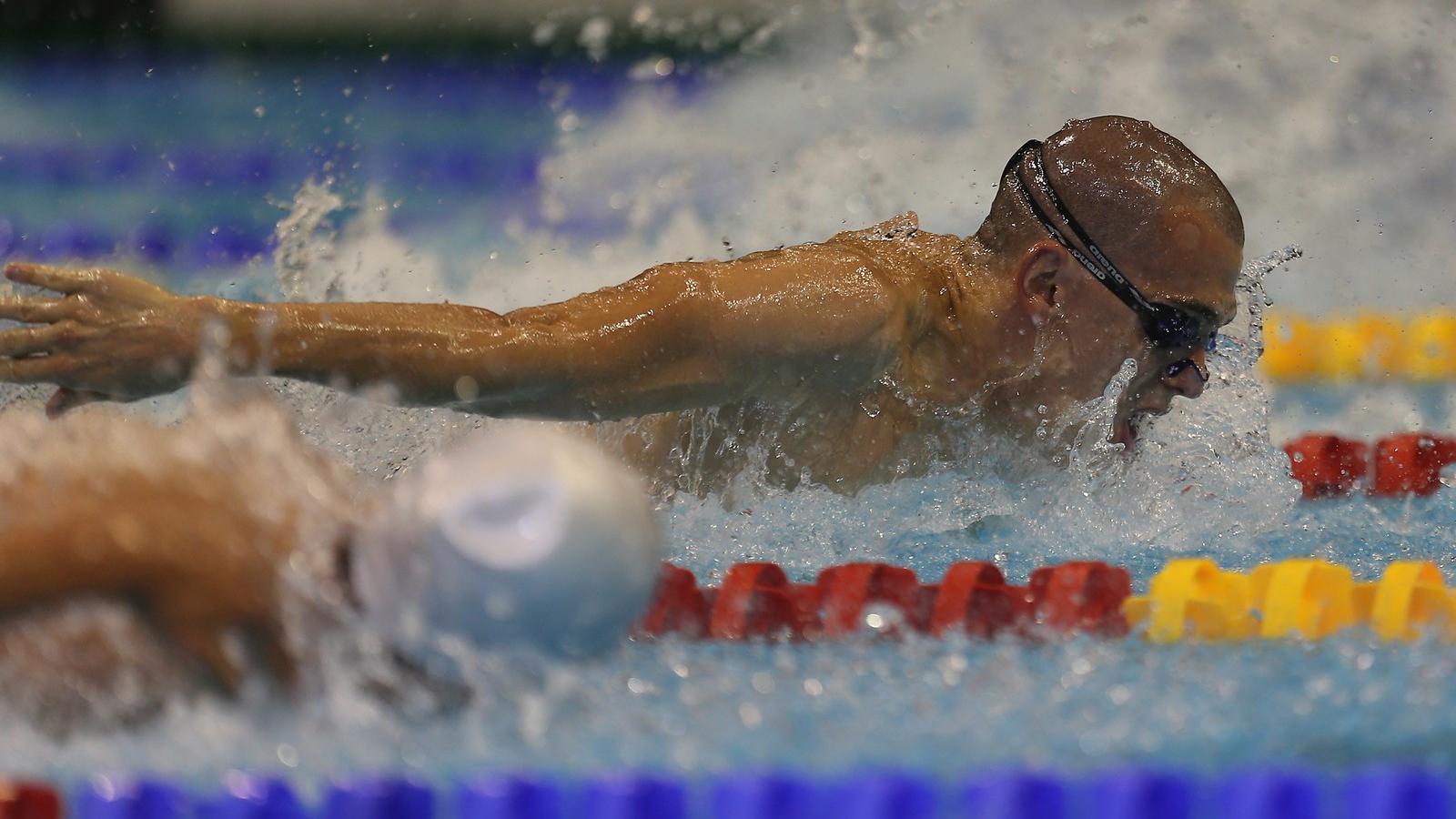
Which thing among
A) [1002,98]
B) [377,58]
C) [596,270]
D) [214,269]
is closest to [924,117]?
[1002,98]

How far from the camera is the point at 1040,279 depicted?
2.35m

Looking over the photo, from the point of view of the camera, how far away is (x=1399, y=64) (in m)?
5.32

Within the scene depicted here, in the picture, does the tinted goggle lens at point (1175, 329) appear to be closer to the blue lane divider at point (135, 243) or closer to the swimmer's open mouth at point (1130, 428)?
the swimmer's open mouth at point (1130, 428)

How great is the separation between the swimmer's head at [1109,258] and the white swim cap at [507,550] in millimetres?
1228

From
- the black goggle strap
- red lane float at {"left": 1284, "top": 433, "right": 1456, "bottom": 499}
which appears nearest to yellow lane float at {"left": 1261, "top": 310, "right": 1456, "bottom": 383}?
red lane float at {"left": 1284, "top": 433, "right": 1456, "bottom": 499}

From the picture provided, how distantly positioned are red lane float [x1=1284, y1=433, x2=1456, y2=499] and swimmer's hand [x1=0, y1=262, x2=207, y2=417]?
228 centimetres

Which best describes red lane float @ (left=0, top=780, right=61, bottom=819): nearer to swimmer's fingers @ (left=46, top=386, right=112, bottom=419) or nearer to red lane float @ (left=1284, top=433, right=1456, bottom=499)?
swimmer's fingers @ (left=46, top=386, right=112, bottom=419)

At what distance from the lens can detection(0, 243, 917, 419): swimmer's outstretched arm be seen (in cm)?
186

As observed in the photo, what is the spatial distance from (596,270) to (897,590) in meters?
3.13

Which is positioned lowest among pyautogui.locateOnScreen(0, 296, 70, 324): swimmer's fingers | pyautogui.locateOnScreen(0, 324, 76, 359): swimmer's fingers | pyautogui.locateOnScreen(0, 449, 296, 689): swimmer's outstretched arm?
pyautogui.locateOnScreen(0, 449, 296, 689): swimmer's outstretched arm

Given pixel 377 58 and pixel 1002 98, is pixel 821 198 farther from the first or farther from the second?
pixel 377 58

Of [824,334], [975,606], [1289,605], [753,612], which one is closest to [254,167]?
[824,334]

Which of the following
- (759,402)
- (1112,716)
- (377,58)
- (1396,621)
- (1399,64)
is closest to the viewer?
(1112,716)

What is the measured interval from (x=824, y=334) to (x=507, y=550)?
39.4 inches
